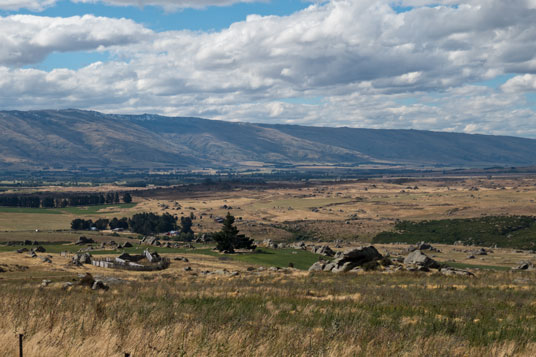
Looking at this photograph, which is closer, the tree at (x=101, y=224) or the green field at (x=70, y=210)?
the tree at (x=101, y=224)

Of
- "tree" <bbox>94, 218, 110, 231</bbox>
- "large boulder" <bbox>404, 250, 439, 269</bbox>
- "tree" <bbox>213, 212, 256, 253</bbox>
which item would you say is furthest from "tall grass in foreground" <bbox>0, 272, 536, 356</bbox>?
"tree" <bbox>94, 218, 110, 231</bbox>

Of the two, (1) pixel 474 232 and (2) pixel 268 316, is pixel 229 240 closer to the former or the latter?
(2) pixel 268 316

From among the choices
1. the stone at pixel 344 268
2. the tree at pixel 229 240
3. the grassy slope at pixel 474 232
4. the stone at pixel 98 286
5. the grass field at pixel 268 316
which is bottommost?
the grassy slope at pixel 474 232

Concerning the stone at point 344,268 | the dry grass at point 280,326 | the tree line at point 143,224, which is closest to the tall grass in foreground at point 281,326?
the dry grass at point 280,326

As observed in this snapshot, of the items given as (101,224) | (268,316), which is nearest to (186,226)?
(101,224)

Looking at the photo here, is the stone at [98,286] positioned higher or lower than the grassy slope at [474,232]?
higher

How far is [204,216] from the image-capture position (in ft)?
511

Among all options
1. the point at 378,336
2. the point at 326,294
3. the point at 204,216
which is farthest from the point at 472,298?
the point at 204,216

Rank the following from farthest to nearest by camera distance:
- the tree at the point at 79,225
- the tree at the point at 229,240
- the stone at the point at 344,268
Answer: the tree at the point at 79,225 < the tree at the point at 229,240 < the stone at the point at 344,268

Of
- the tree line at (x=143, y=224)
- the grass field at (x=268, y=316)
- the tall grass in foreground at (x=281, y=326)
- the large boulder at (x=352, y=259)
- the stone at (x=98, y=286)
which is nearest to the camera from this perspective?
the tall grass in foreground at (x=281, y=326)

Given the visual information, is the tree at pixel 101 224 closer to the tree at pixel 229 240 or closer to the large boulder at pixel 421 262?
the tree at pixel 229 240

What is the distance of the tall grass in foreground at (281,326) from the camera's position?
11.5 metres

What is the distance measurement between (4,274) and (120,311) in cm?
3033

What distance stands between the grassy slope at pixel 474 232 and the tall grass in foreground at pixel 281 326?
266 ft
